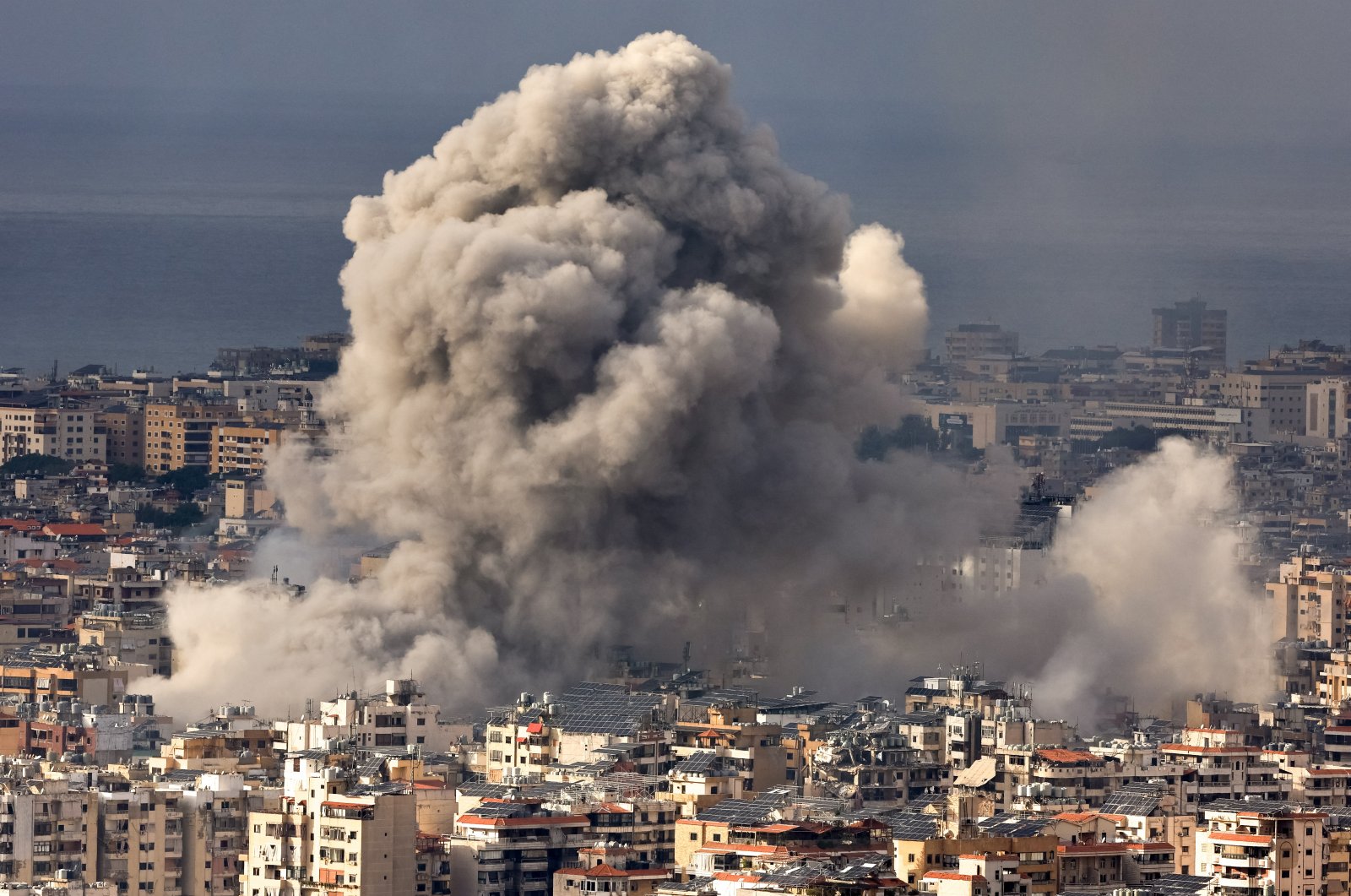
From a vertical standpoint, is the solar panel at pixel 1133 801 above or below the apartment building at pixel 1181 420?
below

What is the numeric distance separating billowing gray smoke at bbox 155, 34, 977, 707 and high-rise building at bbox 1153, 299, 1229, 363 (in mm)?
48250

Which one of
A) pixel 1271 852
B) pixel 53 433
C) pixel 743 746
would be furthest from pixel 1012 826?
pixel 53 433

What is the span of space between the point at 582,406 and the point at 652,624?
276 centimetres

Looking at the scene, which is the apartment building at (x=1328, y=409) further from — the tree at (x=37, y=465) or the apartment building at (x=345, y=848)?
the apartment building at (x=345, y=848)

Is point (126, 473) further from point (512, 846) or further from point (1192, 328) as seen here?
point (512, 846)

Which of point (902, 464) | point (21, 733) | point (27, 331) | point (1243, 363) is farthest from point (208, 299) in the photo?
point (21, 733)

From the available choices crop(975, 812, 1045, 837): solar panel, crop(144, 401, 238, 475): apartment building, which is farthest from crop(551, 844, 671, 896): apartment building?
crop(144, 401, 238, 475): apartment building

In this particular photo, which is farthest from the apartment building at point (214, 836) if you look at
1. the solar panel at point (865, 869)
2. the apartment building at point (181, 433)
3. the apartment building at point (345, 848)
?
the apartment building at point (181, 433)

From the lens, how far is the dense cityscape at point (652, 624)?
42.5 meters

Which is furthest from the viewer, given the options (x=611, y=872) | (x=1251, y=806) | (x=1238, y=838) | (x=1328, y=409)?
(x=1328, y=409)

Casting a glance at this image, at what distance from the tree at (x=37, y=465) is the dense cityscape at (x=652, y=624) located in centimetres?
2071

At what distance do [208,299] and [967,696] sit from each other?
7967 cm

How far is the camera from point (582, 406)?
56.1 m

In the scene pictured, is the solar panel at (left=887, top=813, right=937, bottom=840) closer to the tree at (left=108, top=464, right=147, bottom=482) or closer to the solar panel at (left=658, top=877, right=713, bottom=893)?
the solar panel at (left=658, top=877, right=713, bottom=893)
